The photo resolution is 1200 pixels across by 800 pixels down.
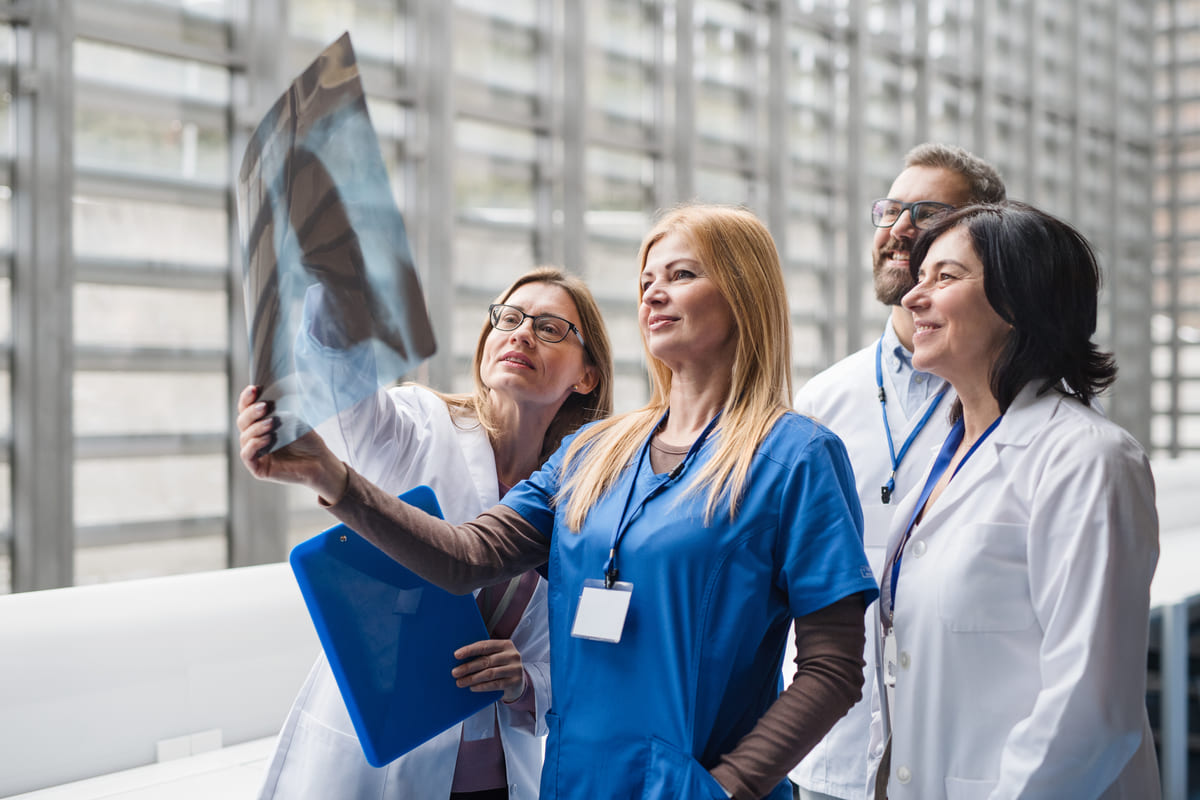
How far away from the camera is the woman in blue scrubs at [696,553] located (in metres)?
1.38

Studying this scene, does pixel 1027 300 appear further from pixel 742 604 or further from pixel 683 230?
pixel 742 604

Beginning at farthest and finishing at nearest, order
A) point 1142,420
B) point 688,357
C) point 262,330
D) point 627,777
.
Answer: point 1142,420
point 688,357
point 627,777
point 262,330

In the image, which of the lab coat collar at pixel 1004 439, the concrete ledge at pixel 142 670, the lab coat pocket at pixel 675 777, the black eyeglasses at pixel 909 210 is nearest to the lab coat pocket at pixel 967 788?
the lab coat collar at pixel 1004 439

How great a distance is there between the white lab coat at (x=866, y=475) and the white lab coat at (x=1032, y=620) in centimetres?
30

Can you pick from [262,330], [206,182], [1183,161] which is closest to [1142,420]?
[1183,161]

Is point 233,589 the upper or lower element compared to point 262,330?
lower

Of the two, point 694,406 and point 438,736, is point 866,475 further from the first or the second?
point 438,736

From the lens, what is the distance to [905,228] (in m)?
2.23

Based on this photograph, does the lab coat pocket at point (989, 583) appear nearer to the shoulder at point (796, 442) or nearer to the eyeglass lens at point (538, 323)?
the shoulder at point (796, 442)

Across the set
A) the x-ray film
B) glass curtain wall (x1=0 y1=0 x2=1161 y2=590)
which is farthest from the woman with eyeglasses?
glass curtain wall (x1=0 y1=0 x2=1161 y2=590)

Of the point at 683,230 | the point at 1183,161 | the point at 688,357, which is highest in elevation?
the point at 1183,161

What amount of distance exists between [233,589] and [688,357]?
1.72 meters

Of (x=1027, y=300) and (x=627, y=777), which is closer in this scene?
(x=627, y=777)

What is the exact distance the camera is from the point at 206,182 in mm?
5363
